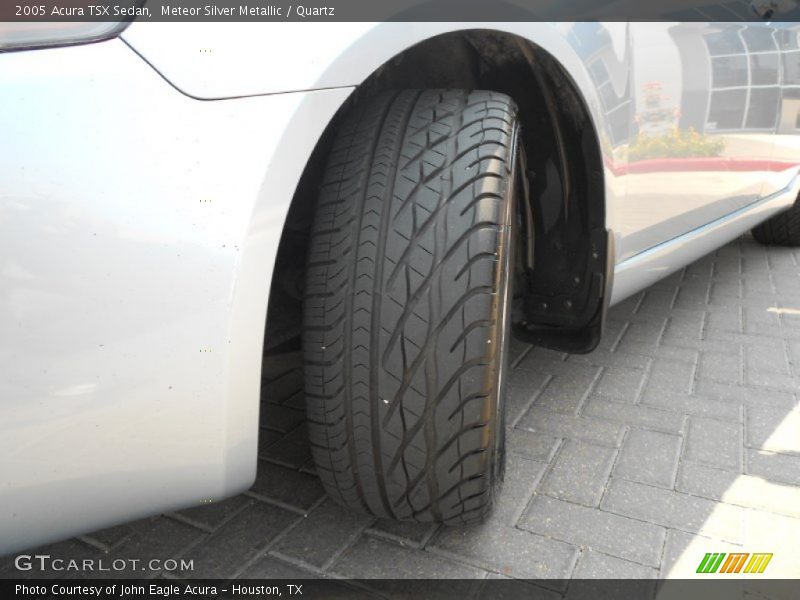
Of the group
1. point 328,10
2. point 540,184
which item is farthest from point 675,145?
point 328,10

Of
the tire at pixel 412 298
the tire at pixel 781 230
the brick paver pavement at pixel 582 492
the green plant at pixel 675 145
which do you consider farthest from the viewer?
the tire at pixel 781 230

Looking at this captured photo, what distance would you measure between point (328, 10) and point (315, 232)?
0.39 m

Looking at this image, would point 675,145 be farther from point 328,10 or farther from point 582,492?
point 328,10

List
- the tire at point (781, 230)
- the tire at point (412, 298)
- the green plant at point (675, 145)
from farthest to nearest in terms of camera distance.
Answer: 1. the tire at point (781, 230)
2. the green plant at point (675, 145)
3. the tire at point (412, 298)

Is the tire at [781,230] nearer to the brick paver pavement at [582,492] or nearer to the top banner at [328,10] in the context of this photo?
the brick paver pavement at [582,492]

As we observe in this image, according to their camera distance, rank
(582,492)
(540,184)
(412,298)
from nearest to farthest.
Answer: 1. (412,298)
2. (582,492)
3. (540,184)

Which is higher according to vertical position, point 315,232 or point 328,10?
point 328,10

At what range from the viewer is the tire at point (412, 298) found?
1.17 meters

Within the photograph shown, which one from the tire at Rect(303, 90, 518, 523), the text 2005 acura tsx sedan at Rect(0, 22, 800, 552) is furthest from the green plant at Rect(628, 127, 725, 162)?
the tire at Rect(303, 90, 518, 523)

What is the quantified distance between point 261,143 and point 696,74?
4.63 ft

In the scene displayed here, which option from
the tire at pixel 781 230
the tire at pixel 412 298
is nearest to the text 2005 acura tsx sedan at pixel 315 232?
the tire at pixel 412 298

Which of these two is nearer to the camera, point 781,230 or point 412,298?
point 412,298

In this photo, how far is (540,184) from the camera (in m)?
1.81

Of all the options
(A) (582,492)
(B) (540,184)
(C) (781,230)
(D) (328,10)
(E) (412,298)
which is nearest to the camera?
(D) (328,10)
